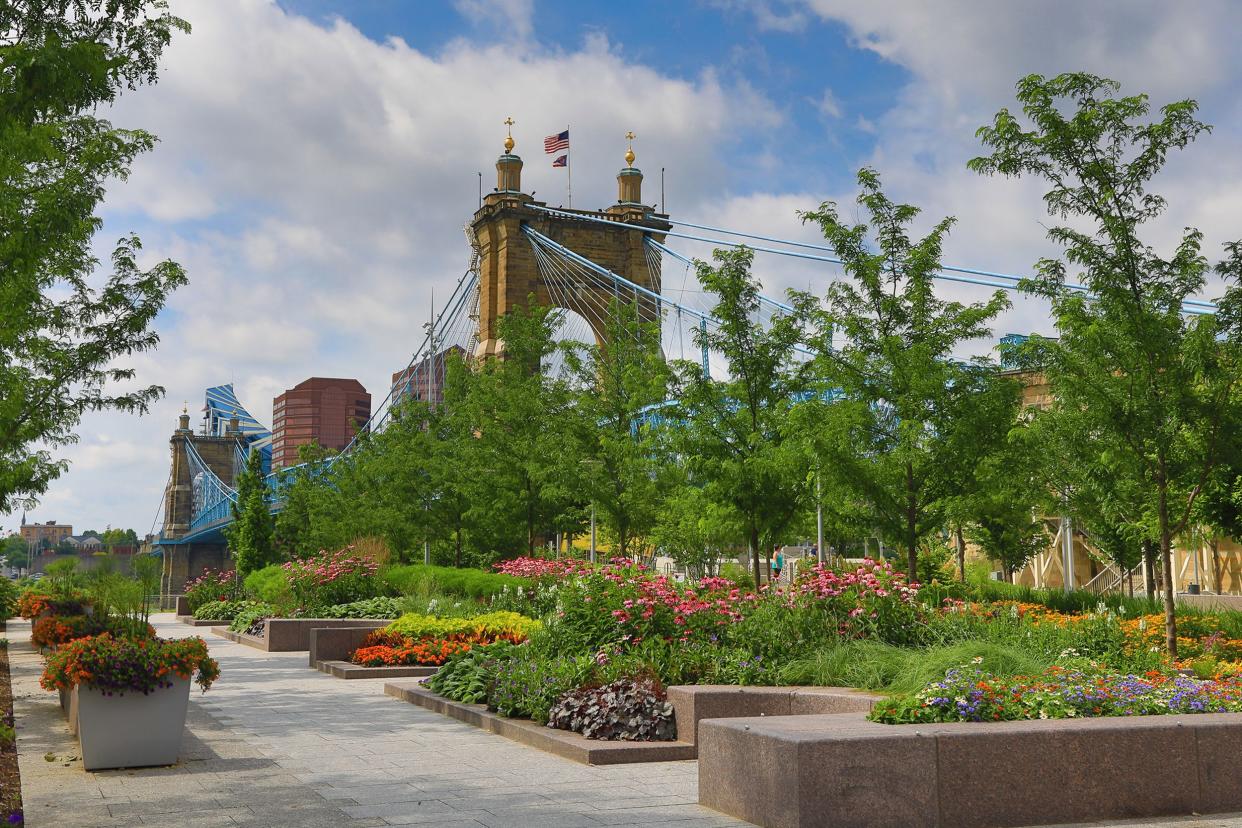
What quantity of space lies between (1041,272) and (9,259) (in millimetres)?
10752

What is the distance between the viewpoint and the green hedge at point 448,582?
2128cm

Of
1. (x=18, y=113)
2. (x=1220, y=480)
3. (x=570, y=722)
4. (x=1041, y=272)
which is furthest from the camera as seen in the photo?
(x=1220, y=480)

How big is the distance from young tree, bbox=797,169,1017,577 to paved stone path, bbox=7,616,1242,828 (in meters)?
6.78

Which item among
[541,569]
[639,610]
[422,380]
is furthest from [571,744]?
[422,380]

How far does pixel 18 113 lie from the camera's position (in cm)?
700

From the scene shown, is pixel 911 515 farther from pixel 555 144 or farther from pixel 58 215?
pixel 555 144

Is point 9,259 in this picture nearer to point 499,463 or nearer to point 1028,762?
point 1028,762

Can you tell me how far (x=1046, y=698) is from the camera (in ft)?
22.5

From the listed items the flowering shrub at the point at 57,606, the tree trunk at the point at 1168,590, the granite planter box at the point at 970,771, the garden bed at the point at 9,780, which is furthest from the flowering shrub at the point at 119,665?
the tree trunk at the point at 1168,590

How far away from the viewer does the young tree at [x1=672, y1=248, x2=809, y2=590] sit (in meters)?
17.9

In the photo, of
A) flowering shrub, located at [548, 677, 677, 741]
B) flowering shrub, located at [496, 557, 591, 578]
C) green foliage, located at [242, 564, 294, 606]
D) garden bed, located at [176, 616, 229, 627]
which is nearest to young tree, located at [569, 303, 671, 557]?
flowering shrub, located at [496, 557, 591, 578]

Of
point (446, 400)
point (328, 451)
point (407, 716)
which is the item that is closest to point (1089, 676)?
point (407, 716)

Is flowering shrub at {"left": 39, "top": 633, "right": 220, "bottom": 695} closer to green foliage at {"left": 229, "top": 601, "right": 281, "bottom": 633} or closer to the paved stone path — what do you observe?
the paved stone path

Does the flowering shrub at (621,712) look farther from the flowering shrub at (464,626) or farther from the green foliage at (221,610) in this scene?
the green foliage at (221,610)
